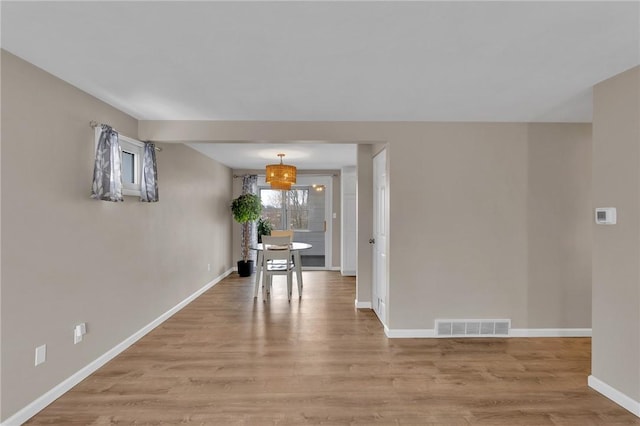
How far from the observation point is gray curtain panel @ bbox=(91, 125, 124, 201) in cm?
280

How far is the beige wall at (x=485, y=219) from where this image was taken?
367cm

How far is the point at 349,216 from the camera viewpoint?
7.49 m

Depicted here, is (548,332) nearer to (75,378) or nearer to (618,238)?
(618,238)

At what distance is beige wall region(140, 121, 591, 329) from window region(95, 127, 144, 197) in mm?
231

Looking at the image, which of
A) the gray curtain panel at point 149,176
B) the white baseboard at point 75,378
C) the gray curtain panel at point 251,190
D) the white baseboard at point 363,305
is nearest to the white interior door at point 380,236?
the white baseboard at point 363,305

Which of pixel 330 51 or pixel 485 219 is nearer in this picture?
pixel 330 51

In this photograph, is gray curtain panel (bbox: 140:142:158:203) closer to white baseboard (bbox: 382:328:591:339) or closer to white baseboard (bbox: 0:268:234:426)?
white baseboard (bbox: 0:268:234:426)

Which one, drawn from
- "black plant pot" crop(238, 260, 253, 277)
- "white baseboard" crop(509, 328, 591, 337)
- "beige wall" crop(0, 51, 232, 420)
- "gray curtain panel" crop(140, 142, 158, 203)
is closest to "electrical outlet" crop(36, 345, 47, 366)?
"beige wall" crop(0, 51, 232, 420)

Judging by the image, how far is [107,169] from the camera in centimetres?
287

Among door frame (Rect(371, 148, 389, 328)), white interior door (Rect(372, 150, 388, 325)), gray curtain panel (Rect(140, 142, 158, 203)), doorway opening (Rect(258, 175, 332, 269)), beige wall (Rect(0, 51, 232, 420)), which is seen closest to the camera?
beige wall (Rect(0, 51, 232, 420))

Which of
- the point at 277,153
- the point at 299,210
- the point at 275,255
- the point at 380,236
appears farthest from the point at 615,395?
the point at 299,210

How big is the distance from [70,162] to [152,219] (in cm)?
136

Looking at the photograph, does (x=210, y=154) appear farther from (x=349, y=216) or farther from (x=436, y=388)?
(x=436, y=388)

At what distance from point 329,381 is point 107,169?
2447 mm
